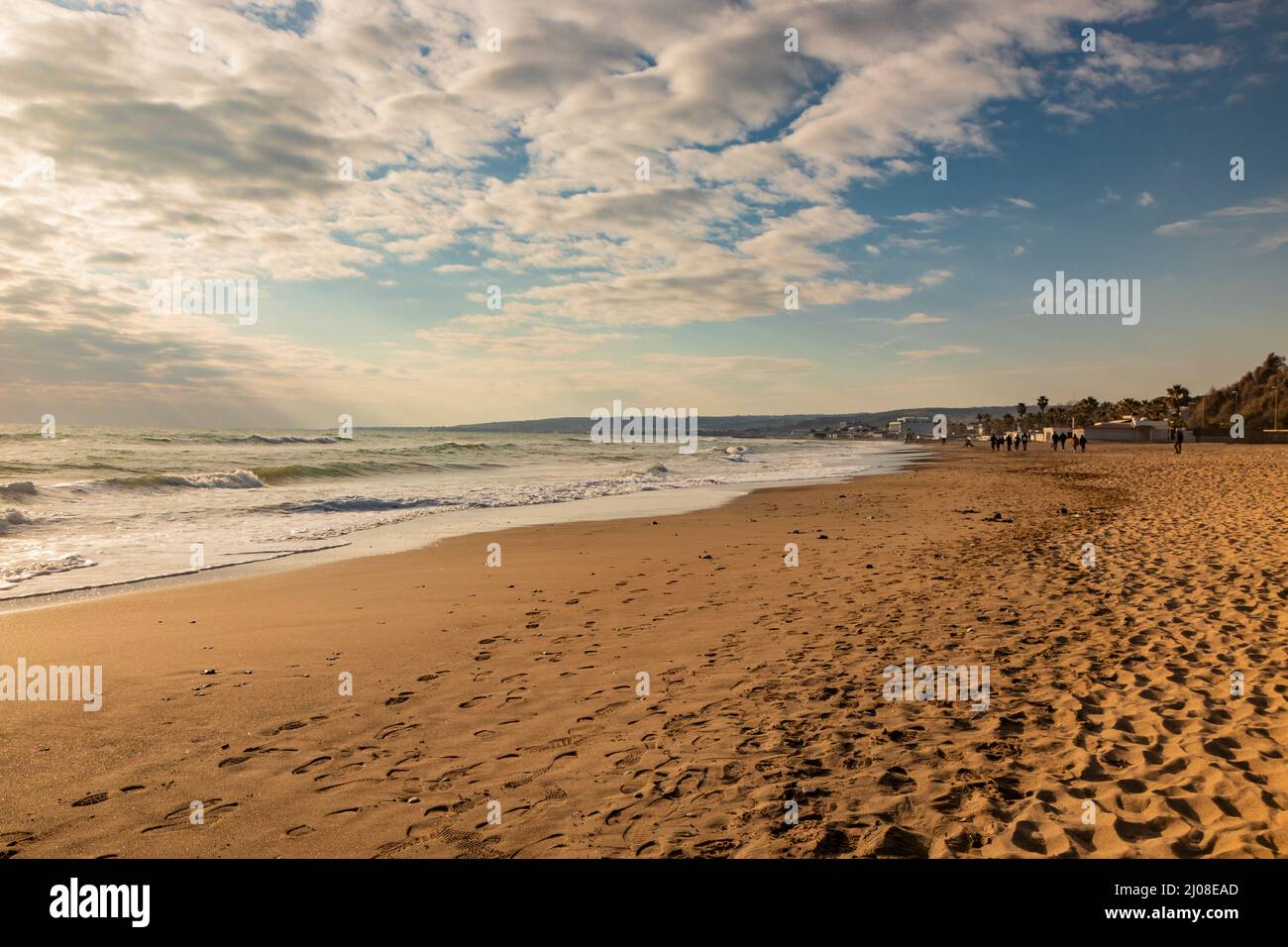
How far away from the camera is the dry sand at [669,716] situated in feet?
13.2

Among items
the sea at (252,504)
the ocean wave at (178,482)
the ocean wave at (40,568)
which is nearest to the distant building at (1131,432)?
the sea at (252,504)

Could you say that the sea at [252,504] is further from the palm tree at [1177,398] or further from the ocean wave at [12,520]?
the palm tree at [1177,398]

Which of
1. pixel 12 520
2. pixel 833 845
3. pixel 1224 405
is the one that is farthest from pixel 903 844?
pixel 1224 405

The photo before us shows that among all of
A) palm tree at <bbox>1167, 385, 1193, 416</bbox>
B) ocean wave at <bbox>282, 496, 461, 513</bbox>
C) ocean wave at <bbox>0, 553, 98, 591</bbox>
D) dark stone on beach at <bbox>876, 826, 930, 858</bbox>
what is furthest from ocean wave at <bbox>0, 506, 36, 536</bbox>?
palm tree at <bbox>1167, 385, 1193, 416</bbox>

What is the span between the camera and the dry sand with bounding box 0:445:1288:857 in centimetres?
402

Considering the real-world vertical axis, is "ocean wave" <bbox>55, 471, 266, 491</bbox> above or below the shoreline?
above

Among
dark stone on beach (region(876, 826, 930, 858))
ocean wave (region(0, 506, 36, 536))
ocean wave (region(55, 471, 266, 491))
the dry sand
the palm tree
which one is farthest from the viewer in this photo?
the palm tree

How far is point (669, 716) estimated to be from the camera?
5.77 metres

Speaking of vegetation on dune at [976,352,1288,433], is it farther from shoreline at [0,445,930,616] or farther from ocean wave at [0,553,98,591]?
ocean wave at [0,553,98,591]

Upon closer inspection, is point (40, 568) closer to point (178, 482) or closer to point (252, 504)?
point (252, 504)

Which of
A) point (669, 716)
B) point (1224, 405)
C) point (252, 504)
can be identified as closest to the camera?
point (669, 716)

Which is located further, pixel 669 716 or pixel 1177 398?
pixel 1177 398
